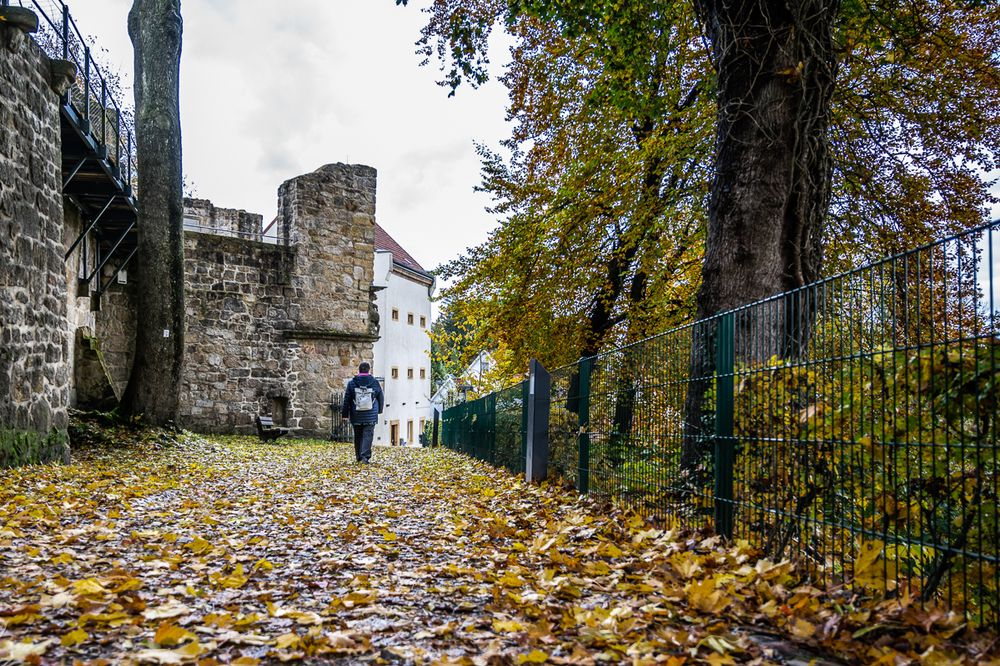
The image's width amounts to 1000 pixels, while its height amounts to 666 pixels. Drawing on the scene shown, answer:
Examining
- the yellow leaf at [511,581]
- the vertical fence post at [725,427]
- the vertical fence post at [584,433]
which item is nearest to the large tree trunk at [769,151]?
the vertical fence post at [725,427]

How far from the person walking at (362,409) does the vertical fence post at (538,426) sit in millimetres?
4768

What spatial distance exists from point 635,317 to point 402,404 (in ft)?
92.7

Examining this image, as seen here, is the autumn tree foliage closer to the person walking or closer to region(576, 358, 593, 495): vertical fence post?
region(576, 358, 593, 495): vertical fence post

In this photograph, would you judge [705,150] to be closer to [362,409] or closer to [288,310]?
[362,409]

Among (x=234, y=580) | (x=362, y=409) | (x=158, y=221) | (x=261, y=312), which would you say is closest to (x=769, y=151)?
(x=234, y=580)

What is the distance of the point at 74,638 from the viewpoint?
120 inches

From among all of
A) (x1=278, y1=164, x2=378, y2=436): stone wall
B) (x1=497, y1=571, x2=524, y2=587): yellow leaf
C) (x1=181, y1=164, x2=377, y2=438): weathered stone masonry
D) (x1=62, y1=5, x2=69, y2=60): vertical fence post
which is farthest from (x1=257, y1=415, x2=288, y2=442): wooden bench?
(x1=497, y1=571, x2=524, y2=587): yellow leaf

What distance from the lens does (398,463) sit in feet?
46.1

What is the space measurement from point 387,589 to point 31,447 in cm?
689

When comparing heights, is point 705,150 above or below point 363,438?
above

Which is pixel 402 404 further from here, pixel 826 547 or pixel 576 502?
pixel 826 547

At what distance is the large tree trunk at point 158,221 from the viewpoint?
1309cm

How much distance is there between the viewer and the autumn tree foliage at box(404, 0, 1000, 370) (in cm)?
618

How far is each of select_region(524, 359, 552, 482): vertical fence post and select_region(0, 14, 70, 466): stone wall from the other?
564 centimetres
